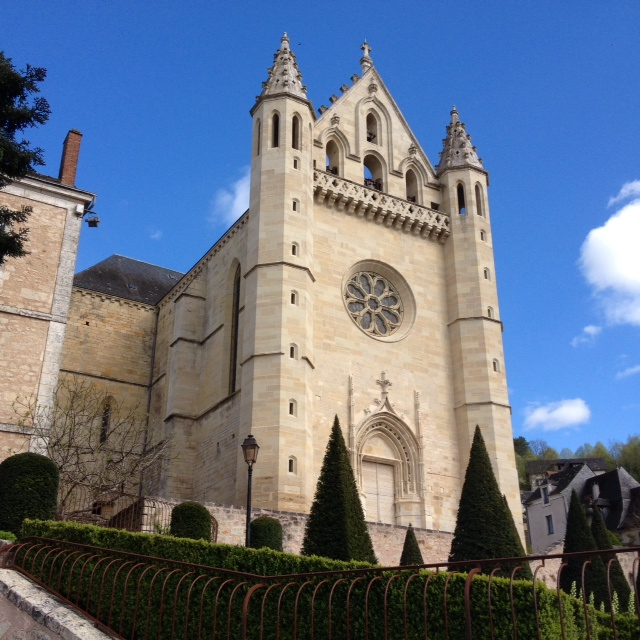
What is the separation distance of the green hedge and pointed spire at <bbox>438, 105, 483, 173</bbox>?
22.5 m

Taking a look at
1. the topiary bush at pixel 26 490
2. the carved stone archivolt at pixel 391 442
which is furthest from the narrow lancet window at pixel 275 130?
the topiary bush at pixel 26 490

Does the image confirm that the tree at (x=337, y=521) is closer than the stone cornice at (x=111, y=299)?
Yes

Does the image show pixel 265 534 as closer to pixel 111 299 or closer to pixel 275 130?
pixel 275 130

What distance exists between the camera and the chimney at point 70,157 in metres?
22.6

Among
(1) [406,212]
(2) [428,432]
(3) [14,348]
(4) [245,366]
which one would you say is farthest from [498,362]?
(3) [14,348]

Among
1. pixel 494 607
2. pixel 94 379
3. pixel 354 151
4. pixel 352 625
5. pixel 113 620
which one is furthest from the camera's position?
pixel 94 379

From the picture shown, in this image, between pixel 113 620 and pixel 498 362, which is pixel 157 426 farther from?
pixel 113 620

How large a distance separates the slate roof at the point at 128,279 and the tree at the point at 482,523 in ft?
68.6

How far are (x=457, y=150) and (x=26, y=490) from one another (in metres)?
22.1

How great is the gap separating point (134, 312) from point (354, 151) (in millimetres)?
11673

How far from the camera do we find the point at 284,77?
26625 millimetres

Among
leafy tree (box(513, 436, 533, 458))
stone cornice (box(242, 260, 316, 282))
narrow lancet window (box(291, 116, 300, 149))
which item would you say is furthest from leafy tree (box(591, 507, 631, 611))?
leafy tree (box(513, 436, 533, 458))

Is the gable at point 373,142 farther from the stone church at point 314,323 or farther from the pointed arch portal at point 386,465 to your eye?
the pointed arch portal at point 386,465

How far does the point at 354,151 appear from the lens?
28859 millimetres
